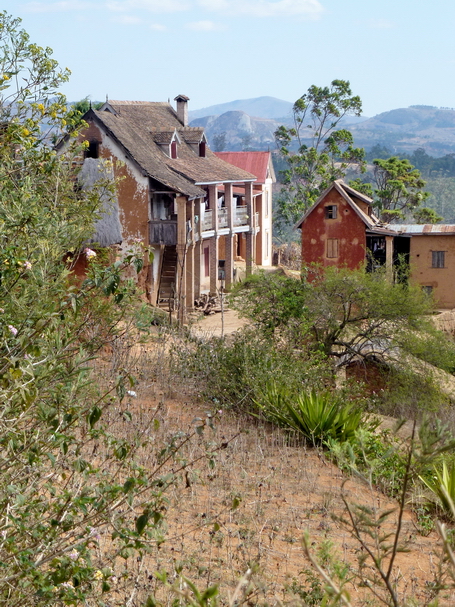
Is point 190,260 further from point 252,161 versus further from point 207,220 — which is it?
point 252,161

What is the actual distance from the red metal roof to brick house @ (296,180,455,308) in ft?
47.7

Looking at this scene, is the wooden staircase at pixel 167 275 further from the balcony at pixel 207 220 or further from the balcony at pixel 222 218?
the balcony at pixel 222 218

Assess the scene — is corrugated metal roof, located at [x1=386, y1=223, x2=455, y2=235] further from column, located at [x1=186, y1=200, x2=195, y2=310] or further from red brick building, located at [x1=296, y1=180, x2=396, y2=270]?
column, located at [x1=186, y1=200, x2=195, y2=310]

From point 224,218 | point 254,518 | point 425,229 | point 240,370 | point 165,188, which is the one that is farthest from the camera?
point 224,218

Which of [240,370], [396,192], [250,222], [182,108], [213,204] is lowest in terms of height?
[240,370]

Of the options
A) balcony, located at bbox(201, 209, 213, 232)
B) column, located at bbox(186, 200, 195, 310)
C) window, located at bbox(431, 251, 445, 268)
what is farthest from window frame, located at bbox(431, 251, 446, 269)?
column, located at bbox(186, 200, 195, 310)

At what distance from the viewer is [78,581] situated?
3963 millimetres

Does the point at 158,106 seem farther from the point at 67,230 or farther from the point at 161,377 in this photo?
the point at 67,230

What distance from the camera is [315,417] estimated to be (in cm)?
1134

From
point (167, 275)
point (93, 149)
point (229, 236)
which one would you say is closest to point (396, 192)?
point (229, 236)

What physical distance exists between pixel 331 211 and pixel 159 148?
8185 mm

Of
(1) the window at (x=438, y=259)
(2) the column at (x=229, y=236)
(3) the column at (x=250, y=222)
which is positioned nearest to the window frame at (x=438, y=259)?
(1) the window at (x=438, y=259)

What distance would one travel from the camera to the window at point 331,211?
33406 mm

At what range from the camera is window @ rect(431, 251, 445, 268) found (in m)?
32.5
